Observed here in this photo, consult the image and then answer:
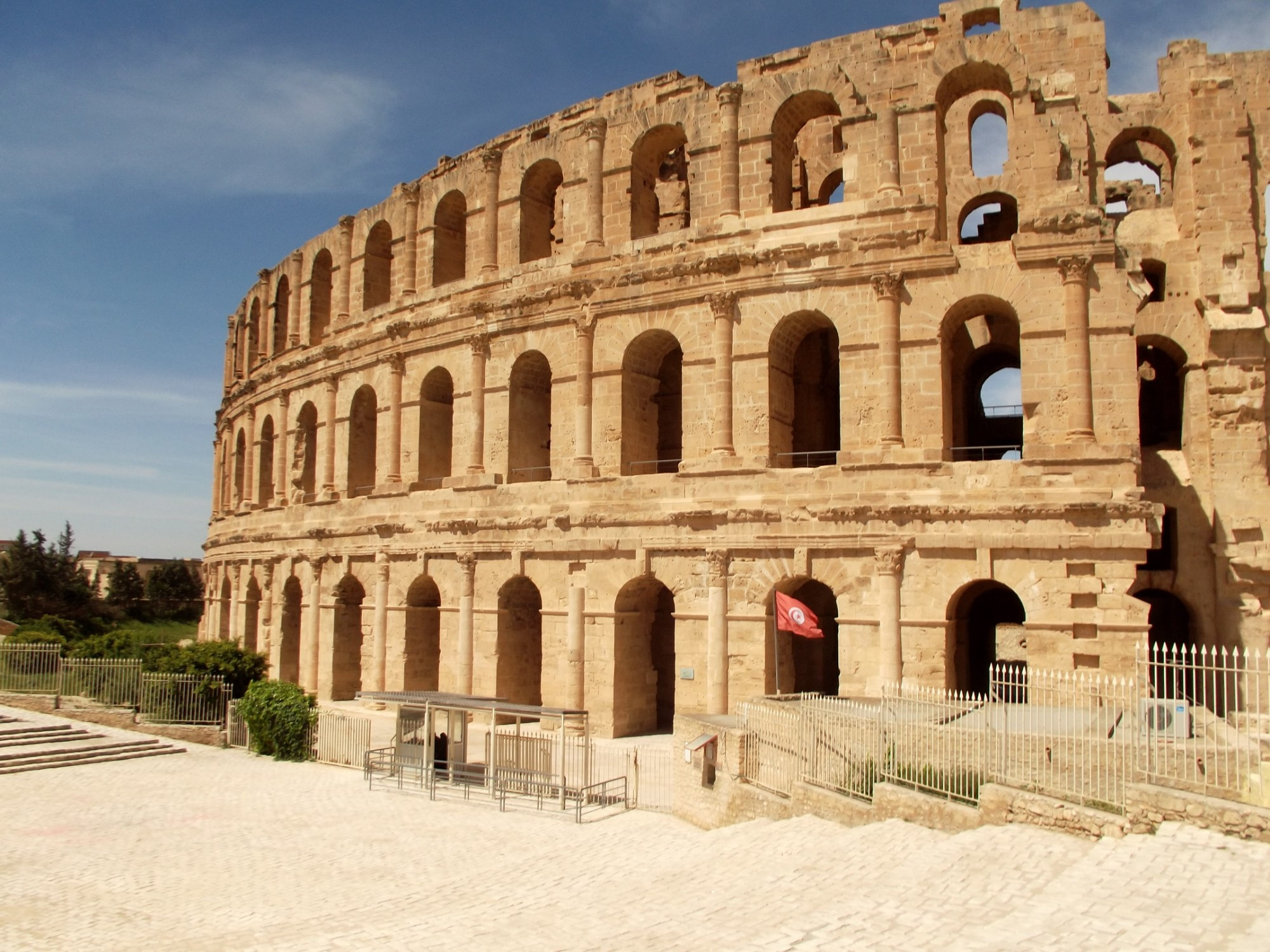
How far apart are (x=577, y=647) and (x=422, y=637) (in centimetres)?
627

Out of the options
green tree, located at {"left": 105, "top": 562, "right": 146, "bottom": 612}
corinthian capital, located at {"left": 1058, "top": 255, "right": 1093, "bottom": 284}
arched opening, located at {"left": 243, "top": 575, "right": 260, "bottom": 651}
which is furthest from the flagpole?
green tree, located at {"left": 105, "top": 562, "right": 146, "bottom": 612}

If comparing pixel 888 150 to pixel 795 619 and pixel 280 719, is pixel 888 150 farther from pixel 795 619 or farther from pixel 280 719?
pixel 280 719

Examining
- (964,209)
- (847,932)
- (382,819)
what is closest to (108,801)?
(382,819)

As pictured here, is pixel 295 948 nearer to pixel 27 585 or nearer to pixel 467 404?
pixel 467 404

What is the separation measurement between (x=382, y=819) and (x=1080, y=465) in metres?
13.5

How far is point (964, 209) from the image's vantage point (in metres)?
25.3

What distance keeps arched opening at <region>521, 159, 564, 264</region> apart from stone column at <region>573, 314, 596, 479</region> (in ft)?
9.59

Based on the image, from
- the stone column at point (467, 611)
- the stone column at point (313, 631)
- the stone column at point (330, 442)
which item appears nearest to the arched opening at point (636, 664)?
the stone column at point (467, 611)

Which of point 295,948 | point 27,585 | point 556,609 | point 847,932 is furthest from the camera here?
point 27,585

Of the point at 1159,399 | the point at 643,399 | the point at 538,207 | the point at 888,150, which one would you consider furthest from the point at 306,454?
the point at 1159,399

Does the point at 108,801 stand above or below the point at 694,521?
below

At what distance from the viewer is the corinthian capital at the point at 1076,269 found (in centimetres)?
1836

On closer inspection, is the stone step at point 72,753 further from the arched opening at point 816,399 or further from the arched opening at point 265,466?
the arched opening at point 816,399

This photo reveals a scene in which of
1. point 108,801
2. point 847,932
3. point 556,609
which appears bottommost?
point 108,801
